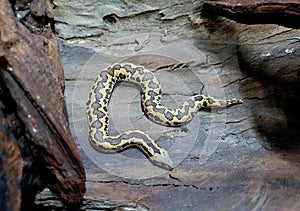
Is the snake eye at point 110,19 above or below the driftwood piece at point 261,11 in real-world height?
below

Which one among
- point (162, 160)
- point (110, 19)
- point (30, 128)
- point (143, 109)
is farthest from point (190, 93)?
point (30, 128)

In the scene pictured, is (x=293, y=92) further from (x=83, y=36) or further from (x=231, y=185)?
(x=83, y=36)

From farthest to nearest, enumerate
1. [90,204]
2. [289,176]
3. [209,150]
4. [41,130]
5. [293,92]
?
[293,92]
[209,150]
[289,176]
[90,204]
[41,130]

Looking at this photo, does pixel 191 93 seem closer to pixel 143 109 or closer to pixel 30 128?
pixel 143 109

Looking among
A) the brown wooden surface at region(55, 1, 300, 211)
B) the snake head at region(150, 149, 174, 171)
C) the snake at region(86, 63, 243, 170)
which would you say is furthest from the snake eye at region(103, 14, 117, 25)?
the snake head at region(150, 149, 174, 171)

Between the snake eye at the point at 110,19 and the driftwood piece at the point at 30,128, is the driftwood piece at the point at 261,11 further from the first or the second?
the driftwood piece at the point at 30,128

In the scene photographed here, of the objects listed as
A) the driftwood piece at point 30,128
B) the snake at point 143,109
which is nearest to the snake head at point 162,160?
the snake at point 143,109

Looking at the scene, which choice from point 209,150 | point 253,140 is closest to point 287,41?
point 253,140
